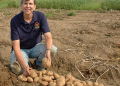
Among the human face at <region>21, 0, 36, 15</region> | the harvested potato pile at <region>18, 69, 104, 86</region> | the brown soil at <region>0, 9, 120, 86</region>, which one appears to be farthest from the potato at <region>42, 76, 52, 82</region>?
the human face at <region>21, 0, 36, 15</region>

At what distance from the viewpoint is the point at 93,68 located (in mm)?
2527

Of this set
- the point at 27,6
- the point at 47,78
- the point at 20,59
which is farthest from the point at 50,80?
the point at 27,6

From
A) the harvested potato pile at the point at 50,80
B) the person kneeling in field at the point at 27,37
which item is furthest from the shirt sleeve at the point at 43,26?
the harvested potato pile at the point at 50,80

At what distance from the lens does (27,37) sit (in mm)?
2318

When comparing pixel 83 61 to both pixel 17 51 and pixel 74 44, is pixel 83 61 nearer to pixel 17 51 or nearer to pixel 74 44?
pixel 74 44

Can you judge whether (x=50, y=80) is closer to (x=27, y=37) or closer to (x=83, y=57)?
(x=27, y=37)

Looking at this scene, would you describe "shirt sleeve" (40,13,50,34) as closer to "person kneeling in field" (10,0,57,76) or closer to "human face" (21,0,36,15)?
"person kneeling in field" (10,0,57,76)

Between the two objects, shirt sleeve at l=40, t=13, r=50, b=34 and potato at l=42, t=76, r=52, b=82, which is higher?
shirt sleeve at l=40, t=13, r=50, b=34

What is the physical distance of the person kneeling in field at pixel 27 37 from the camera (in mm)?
2133

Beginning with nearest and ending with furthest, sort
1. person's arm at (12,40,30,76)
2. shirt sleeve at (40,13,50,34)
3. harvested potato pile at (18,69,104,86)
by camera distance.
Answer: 1. harvested potato pile at (18,69,104,86)
2. person's arm at (12,40,30,76)
3. shirt sleeve at (40,13,50,34)

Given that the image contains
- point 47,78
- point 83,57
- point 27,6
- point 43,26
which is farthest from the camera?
point 83,57

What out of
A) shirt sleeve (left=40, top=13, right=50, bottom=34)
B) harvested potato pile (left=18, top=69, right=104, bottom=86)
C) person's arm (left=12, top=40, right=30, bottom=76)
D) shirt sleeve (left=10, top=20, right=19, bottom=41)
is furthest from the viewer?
shirt sleeve (left=40, top=13, right=50, bottom=34)

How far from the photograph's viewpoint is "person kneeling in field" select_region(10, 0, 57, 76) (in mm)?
2133

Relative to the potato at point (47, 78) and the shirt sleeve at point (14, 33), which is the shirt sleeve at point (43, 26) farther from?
the potato at point (47, 78)
